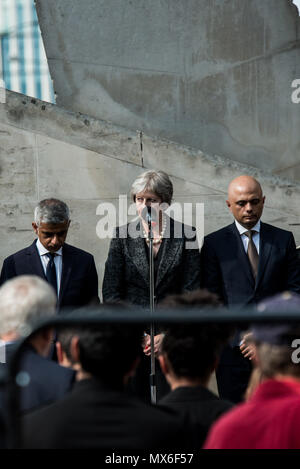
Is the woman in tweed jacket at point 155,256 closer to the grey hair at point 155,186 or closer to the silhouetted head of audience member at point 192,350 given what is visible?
the grey hair at point 155,186

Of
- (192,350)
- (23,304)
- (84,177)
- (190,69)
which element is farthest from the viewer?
(190,69)

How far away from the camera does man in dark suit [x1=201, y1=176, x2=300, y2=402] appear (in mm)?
5461

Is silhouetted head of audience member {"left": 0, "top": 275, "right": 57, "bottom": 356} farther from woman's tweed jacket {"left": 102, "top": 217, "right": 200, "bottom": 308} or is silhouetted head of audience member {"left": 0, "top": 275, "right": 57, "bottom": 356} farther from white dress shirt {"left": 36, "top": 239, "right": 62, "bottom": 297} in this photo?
white dress shirt {"left": 36, "top": 239, "right": 62, "bottom": 297}

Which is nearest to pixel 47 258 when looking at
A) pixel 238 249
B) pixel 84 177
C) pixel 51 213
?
pixel 51 213

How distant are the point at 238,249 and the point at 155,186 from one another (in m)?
0.72

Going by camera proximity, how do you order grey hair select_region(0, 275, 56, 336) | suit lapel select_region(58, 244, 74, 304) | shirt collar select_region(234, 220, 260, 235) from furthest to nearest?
shirt collar select_region(234, 220, 260, 235) < suit lapel select_region(58, 244, 74, 304) < grey hair select_region(0, 275, 56, 336)

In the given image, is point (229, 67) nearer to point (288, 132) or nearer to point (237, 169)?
point (288, 132)

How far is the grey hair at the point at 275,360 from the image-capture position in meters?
2.40

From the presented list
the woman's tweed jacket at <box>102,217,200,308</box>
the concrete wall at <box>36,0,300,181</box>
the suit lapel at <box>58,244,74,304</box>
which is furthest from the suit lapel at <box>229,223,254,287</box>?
the concrete wall at <box>36,0,300,181</box>

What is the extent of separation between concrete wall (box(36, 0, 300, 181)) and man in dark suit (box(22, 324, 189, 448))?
20.5 ft

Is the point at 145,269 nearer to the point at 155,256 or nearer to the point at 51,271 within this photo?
the point at 155,256

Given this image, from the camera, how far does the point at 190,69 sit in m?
8.76

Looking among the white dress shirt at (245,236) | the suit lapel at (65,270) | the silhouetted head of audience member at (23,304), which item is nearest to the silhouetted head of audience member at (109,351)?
the silhouetted head of audience member at (23,304)
